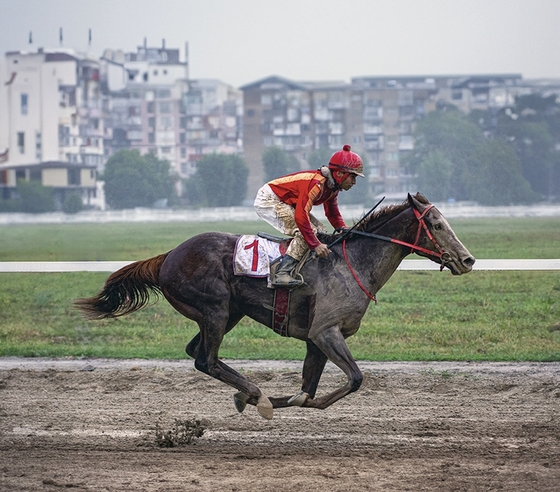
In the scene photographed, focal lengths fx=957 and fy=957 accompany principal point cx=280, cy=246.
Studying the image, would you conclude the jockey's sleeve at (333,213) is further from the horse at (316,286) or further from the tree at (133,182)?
the tree at (133,182)

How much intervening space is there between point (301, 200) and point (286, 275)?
25.1 inches

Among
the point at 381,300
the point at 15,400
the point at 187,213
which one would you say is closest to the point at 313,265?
the point at 15,400

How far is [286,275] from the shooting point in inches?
310

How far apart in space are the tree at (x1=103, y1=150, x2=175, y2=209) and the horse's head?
75414mm

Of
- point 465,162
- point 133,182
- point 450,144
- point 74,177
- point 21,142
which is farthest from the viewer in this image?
point 450,144

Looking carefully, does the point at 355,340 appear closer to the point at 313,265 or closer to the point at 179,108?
the point at 313,265

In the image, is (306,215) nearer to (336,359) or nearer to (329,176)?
(329,176)

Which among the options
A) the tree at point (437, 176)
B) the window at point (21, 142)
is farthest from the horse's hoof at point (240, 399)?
the tree at point (437, 176)

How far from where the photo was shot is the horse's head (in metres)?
7.81

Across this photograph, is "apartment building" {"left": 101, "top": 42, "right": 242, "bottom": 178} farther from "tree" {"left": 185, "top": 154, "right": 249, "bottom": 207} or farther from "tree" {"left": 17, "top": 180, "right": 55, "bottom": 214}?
"tree" {"left": 17, "top": 180, "right": 55, "bottom": 214}

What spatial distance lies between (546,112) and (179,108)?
49.2 m

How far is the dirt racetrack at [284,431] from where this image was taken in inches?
257

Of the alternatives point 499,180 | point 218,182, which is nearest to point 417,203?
point 499,180

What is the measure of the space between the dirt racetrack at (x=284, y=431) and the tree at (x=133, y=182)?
72.8 meters
